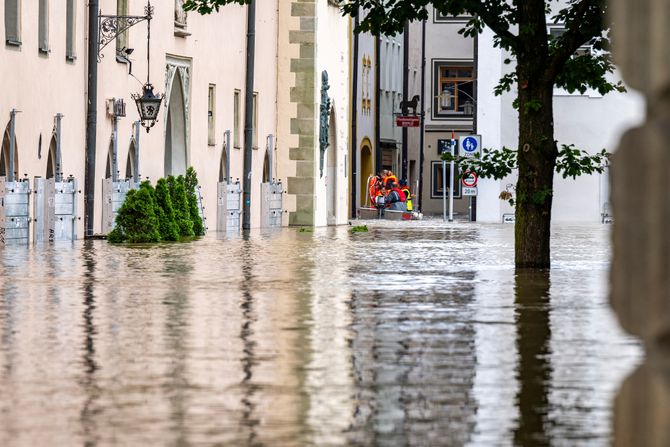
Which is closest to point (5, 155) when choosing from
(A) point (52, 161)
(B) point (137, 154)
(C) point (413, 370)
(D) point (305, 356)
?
(A) point (52, 161)

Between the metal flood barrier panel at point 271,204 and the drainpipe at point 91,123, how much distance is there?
50.3 feet

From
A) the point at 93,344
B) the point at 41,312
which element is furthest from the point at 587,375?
the point at 41,312

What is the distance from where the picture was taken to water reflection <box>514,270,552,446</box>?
297 inches

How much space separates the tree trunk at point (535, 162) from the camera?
22172 millimetres

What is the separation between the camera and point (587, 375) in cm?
981

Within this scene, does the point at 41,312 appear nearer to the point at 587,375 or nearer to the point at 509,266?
the point at 587,375

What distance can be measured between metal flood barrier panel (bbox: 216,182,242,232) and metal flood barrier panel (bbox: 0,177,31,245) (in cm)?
1394

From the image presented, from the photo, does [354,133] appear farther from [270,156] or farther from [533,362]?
[533,362]

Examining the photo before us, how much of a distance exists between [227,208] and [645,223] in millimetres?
41531

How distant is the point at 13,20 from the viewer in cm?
3073

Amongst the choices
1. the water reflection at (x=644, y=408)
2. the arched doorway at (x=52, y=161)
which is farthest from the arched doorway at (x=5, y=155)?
the water reflection at (x=644, y=408)

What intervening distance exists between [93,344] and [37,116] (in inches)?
812

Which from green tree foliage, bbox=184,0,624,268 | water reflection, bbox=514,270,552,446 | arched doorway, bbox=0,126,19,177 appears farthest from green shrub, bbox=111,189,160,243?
water reflection, bbox=514,270,552,446

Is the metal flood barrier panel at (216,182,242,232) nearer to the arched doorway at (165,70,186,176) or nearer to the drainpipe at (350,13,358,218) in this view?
the arched doorway at (165,70,186,176)
